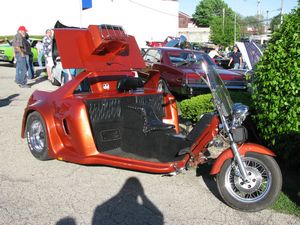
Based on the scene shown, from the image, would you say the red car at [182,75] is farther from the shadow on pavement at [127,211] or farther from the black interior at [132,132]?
the shadow on pavement at [127,211]

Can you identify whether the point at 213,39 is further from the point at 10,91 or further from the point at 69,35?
the point at 69,35

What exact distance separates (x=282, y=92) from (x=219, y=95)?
3.36ft

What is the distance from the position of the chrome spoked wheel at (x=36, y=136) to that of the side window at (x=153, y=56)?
6.23 metres

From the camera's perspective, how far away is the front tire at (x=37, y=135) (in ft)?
18.4

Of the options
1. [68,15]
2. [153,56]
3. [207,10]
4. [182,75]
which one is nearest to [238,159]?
[182,75]

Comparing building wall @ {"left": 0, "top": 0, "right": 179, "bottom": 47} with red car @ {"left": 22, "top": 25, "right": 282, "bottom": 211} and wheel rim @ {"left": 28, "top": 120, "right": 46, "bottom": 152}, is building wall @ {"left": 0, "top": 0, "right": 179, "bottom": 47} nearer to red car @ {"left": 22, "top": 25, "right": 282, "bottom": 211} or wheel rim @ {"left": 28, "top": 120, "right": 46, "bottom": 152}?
wheel rim @ {"left": 28, "top": 120, "right": 46, "bottom": 152}

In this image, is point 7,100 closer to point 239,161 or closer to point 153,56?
point 153,56

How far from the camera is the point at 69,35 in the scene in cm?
545

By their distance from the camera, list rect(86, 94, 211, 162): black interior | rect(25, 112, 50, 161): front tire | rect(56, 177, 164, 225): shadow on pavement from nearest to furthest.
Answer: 1. rect(56, 177, 164, 225): shadow on pavement
2. rect(86, 94, 211, 162): black interior
3. rect(25, 112, 50, 161): front tire

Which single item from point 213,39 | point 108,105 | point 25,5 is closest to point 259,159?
point 108,105

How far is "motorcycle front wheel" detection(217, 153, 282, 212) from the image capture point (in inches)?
160

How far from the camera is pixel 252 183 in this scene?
4.17 m

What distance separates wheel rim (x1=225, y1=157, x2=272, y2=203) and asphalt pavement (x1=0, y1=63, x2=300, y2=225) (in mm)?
187

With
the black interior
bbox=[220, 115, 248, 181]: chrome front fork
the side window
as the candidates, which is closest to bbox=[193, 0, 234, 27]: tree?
the side window
